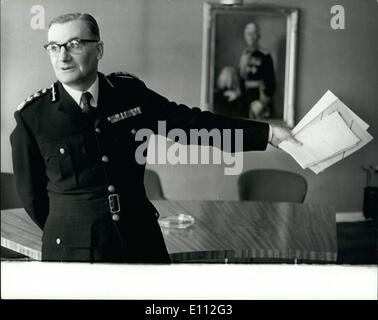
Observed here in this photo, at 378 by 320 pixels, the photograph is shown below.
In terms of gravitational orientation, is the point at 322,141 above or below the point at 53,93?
below

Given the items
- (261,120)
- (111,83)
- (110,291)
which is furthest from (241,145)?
(110,291)

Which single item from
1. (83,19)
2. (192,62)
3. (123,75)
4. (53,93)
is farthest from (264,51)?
(53,93)

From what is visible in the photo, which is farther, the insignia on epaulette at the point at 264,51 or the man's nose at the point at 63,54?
the insignia on epaulette at the point at 264,51

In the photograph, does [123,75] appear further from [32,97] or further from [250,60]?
[250,60]

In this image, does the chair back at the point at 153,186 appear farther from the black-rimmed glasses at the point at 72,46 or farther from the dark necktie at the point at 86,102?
the black-rimmed glasses at the point at 72,46

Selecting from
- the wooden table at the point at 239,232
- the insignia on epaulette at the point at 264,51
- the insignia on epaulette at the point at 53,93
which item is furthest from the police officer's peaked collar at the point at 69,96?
the insignia on epaulette at the point at 264,51

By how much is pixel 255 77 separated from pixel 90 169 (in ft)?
2.11

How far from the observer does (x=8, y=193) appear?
1.82m

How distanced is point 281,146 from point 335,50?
1.25ft

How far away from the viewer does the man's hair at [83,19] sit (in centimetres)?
175

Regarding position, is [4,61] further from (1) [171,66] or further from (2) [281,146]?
(2) [281,146]

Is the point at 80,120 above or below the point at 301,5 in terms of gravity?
below

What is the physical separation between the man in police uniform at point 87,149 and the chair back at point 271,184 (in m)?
0.15

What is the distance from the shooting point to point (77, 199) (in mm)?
1657
